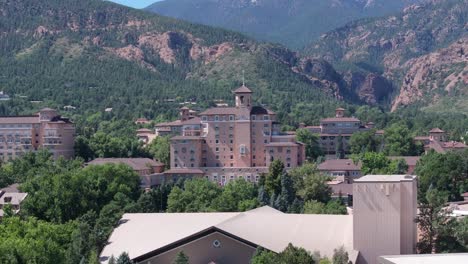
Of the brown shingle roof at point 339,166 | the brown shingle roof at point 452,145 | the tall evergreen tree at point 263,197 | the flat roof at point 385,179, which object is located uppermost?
the flat roof at point 385,179

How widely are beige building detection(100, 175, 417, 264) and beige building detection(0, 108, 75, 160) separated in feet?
160

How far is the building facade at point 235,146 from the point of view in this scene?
308 ft

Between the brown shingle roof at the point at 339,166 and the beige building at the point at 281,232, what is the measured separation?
40504 mm

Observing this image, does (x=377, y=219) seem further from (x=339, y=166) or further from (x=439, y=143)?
(x=439, y=143)

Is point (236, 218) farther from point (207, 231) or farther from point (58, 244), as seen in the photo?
point (58, 244)

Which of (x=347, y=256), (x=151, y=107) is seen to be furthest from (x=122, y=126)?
(x=347, y=256)

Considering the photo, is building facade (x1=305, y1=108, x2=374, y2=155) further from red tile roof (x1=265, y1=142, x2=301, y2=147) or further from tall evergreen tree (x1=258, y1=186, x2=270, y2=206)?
tall evergreen tree (x1=258, y1=186, x2=270, y2=206)

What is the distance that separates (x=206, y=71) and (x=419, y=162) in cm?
10776

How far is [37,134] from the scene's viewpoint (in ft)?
345

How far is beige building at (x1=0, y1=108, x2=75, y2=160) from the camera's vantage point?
102 metres

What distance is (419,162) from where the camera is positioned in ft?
304

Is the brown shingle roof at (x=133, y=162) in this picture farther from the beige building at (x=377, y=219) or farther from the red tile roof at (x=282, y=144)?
the beige building at (x=377, y=219)

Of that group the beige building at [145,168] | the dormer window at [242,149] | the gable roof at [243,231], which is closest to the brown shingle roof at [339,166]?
the dormer window at [242,149]

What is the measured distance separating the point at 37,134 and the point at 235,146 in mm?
23227
